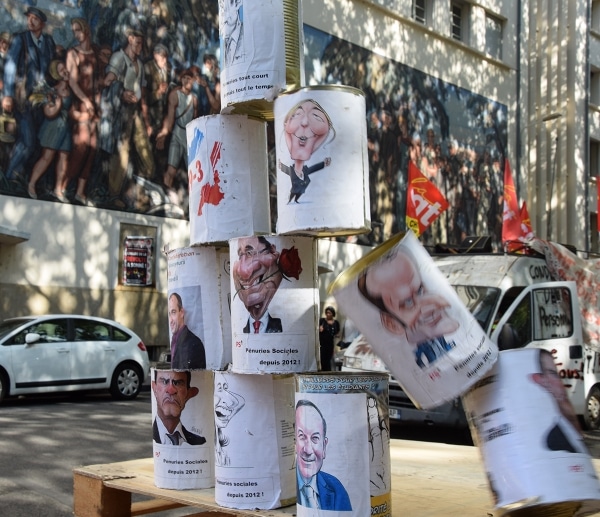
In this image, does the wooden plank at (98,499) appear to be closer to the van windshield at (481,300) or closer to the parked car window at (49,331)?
the van windshield at (481,300)

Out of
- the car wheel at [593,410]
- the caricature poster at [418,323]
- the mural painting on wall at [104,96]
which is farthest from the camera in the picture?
the mural painting on wall at [104,96]

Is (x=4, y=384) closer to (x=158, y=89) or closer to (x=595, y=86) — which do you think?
(x=158, y=89)

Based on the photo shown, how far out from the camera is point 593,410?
11.5 metres

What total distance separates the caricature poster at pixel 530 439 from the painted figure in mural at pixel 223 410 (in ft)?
3.14

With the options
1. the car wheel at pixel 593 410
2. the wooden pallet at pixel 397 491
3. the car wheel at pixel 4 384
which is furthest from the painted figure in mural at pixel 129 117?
the wooden pallet at pixel 397 491

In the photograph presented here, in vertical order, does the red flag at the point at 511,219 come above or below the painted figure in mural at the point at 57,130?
below

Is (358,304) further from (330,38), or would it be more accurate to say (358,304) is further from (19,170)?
(330,38)

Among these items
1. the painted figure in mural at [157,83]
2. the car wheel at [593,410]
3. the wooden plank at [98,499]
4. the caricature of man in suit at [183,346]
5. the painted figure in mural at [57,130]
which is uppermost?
the painted figure in mural at [157,83]

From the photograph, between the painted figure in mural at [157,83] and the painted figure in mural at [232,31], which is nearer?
the painted figure in mural at [232,31]

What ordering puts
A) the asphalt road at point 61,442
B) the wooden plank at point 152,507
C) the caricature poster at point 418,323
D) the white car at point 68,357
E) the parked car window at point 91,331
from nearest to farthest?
the caricature poster at point 418,323 → the wooden plank at point 152,507 → the asphalt road at point 61,442 → the white car at point 68,357 → the parked car window at point 91,331

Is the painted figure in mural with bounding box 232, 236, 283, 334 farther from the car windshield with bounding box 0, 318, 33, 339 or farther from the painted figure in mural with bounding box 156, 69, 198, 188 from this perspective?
the painted figure in mural with bounding box 156, 69, 198, 188

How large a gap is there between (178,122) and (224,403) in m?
17.5

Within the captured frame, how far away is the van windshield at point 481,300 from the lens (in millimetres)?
10180

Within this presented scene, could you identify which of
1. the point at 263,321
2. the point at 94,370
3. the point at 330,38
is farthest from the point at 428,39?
the point at 263,321
